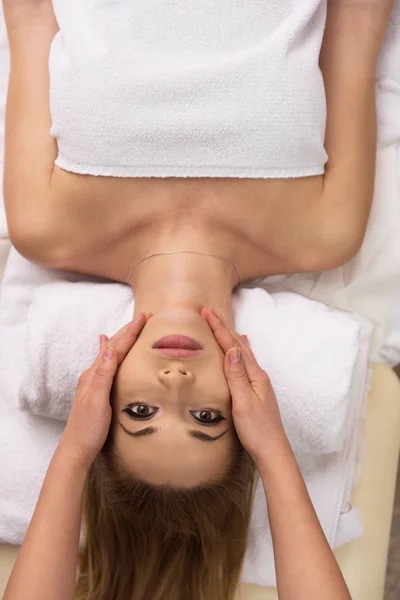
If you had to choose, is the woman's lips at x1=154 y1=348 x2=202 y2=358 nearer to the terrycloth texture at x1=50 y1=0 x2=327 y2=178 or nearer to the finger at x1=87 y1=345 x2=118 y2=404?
the finger at x1=87 y1=345 x2=118 y2=404

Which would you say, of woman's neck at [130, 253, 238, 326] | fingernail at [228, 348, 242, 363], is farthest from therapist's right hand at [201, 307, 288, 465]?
woman's neck at [130, 253, 238, 326]

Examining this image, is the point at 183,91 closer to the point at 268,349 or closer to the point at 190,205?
the point at 190,205

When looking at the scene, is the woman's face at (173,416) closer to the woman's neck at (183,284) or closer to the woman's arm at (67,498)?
the woman's arm at (67,498)

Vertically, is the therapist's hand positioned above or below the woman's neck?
below

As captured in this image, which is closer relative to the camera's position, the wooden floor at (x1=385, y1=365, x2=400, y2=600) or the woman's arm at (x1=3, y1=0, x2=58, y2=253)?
the woman's arm at (x1=3, y1=0, x2=58, y2=253)

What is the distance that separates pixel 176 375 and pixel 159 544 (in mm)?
424

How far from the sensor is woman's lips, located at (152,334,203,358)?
1.10 metres

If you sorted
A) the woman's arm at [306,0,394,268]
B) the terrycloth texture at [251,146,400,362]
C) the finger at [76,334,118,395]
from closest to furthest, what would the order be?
the finger at [76,334,118,395] → the woman's arm at [306,0,394,268] → the terrycloth texture at [251,146,400,362]

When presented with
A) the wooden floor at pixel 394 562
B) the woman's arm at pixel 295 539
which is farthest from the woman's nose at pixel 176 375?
the wooden floor at pixel 394 562

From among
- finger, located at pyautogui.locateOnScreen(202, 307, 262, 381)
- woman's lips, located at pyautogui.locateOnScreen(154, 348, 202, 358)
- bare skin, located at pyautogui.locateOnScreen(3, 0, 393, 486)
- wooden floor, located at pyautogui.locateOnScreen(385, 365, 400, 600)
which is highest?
bare skin, located at pyautogui.locateOnScreen(3, 0, 393, 486)

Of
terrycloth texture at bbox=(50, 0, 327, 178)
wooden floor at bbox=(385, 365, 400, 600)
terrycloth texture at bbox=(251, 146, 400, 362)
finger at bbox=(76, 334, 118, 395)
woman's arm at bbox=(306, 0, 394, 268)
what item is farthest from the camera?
wooden floor at bbox=(385, 365, 400, 600)

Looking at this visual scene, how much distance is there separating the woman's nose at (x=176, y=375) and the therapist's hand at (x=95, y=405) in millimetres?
111

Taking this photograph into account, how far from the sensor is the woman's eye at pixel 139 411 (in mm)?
1080

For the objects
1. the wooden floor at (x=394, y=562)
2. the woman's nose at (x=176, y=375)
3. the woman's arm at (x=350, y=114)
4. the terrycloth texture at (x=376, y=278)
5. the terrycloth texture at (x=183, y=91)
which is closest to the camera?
the woman's nose at (x=176, y=375)
